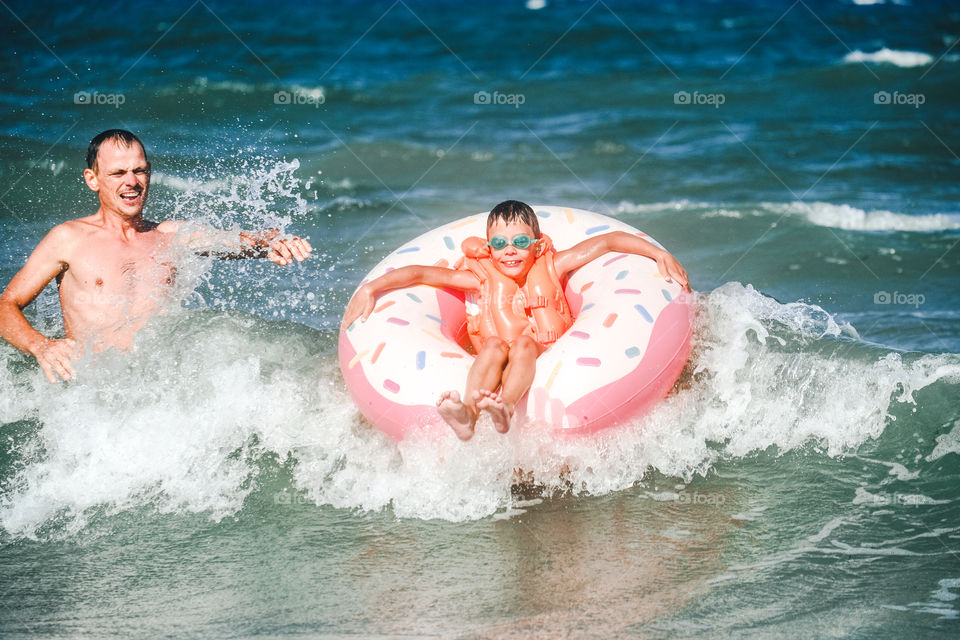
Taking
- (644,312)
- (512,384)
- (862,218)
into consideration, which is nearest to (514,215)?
(644,312)

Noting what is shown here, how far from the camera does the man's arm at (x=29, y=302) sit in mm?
4973

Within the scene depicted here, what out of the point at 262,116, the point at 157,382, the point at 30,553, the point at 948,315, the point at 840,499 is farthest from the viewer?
the point at 262,116

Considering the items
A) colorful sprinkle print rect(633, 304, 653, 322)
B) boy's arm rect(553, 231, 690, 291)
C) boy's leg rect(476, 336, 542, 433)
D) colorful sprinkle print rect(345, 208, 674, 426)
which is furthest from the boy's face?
colorful sprinkle print rect(633, 304, 653, 322)

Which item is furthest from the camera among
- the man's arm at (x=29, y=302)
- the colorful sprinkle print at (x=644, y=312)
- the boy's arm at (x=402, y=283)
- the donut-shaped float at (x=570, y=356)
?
the boy's arm at (x=402, y=283)

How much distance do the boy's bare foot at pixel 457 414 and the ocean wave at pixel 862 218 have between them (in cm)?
595

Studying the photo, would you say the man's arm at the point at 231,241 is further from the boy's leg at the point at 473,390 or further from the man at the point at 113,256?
A: the boy's leg at the point at 473,390

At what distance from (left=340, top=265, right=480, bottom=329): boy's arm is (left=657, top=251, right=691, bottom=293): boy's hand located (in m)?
0.92

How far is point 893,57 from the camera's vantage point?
13.1 meters

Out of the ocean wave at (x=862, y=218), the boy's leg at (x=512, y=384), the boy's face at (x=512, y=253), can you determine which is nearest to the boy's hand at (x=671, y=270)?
the boy's face at (x=512, y=253)

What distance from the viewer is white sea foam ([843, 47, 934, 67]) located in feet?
42.5

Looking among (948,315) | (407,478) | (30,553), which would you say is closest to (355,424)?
(407,478)

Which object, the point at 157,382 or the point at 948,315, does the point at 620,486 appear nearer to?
the point at 157,382

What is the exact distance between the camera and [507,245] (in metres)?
5.06

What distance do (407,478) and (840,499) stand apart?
6.35 ft
